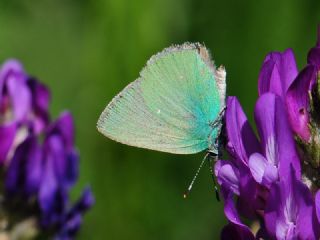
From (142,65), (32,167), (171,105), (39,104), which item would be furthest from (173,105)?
(142,65)

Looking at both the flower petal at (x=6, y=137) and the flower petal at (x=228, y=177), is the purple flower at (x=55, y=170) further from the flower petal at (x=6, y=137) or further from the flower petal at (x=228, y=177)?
the flower petal at (x=228, y=177)

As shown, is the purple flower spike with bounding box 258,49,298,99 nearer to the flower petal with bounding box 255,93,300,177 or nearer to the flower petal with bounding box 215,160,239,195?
the flower petal with bounding box 255,93,300,177

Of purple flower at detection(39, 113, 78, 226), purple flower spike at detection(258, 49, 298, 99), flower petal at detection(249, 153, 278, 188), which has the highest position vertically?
purple flower spike at detection(258, 49, 298, 99)

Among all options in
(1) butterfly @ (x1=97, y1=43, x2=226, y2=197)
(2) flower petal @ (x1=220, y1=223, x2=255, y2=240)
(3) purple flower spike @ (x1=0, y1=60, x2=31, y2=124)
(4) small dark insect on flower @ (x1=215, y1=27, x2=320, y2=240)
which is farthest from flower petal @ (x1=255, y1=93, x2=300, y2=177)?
(3) purple flower spike @ (x1=0, y1=60, x2=31, y2=124)

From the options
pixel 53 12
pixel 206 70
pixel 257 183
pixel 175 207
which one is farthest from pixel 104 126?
pixel 53 12


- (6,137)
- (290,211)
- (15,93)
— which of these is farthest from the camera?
(15,93)

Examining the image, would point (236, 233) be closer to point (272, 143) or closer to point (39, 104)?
point (272, 143)

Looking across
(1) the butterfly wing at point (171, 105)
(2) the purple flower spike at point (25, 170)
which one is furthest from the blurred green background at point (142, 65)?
(1) the butterfly wing at point (171, 105)

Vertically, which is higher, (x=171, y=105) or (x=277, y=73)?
(x=277, y=73)
